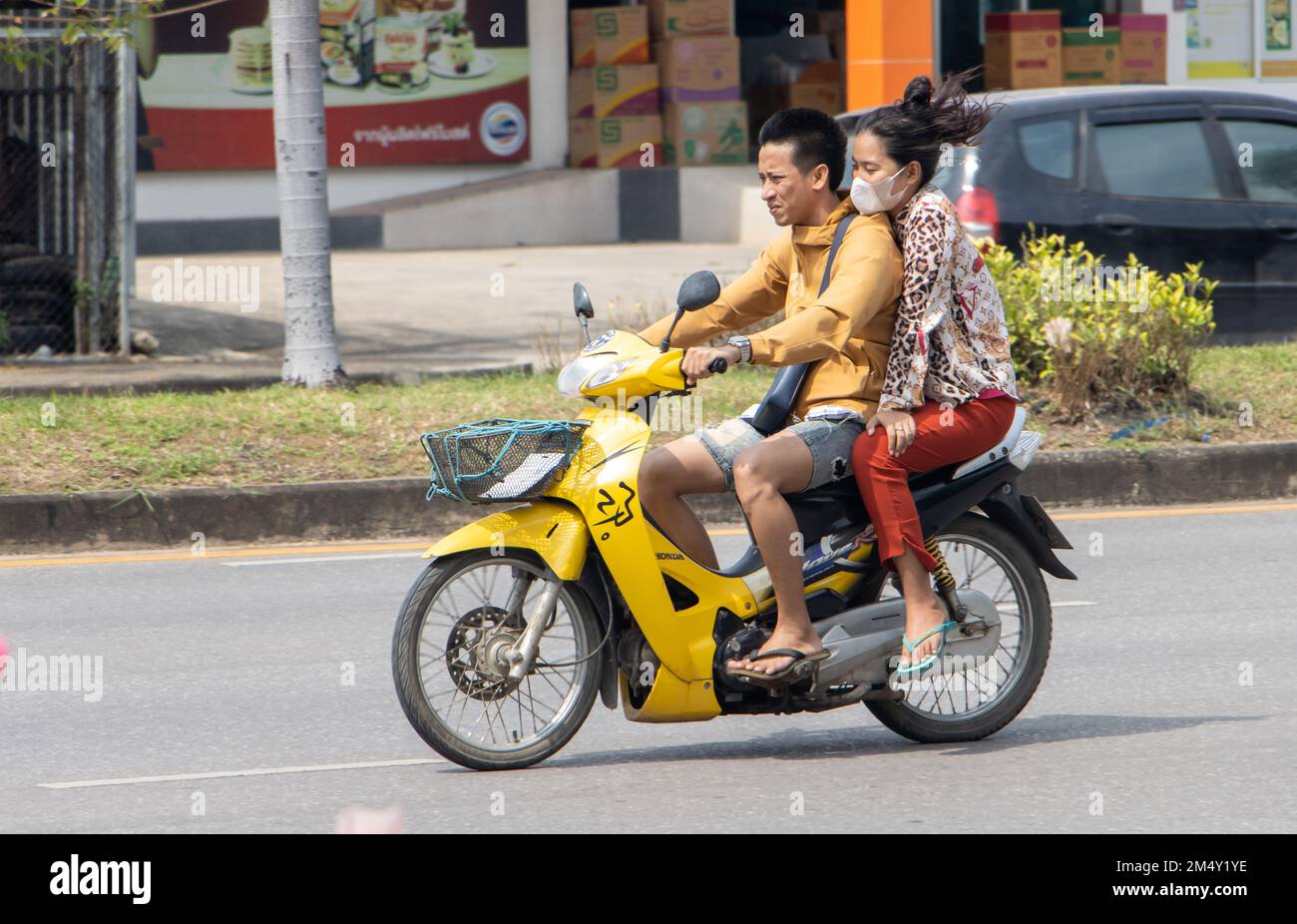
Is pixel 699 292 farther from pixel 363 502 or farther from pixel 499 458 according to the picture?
pixel 363 502

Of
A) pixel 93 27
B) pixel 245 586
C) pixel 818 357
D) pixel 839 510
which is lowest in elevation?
pixel 245 586

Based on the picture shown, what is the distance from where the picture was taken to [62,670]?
6.80m

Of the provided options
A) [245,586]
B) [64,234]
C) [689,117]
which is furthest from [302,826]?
[689,117]

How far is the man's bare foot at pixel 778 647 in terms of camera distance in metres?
5.25

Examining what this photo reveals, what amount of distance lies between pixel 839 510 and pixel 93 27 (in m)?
9.03

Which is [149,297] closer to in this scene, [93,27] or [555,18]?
[93,27]

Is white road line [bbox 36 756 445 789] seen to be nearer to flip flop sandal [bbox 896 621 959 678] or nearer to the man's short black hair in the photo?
flip flop sandal [bbox 896 621 959 678]

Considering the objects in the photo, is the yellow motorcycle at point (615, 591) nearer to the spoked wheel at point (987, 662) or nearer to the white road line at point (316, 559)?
the spoked wheel at point (987, 662)

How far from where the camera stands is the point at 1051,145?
1189 centimetres

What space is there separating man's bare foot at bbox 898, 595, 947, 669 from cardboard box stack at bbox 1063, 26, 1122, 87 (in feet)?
61.2

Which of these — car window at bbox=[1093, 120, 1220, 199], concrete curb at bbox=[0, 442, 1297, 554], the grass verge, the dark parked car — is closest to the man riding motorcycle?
concrete curb at bbox=[0, 442, 1297, 554]

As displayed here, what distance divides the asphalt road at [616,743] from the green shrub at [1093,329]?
8.83 ft

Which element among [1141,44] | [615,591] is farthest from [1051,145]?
[1141,44]

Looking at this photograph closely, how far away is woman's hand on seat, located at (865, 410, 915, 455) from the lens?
17.2 ft
